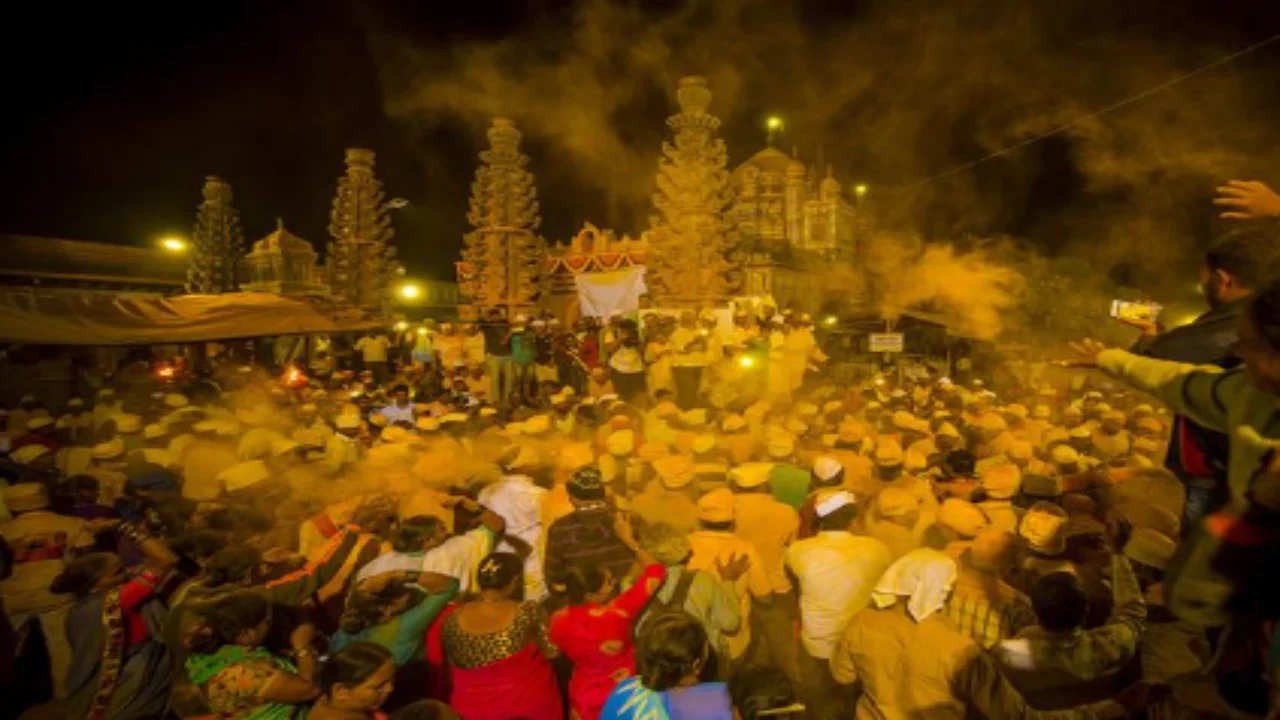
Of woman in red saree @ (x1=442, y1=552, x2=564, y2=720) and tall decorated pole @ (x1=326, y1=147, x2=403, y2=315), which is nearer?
woman in red saree @ (x1=442, y1=552, x2=564, y2=720)

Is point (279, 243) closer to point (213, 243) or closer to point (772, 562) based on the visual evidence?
point (213, 243)

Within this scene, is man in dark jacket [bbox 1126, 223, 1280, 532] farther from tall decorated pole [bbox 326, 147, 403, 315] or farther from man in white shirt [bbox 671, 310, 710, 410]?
tall decorated pole [bbox 326, 147, 403, 315]

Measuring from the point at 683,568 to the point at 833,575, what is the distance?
32.2 inches

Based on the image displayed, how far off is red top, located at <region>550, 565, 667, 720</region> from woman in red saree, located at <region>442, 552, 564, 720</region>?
15 cm

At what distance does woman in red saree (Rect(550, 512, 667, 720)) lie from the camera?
2.92 meters

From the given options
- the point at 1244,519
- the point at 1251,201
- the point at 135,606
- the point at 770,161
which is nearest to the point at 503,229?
the point at 135,606

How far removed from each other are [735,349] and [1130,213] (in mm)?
10667

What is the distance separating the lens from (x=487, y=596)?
116 inches

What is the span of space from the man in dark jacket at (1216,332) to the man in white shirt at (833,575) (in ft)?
4.81

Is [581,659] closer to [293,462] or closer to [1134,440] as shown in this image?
[293,462]

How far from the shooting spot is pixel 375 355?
618 inches

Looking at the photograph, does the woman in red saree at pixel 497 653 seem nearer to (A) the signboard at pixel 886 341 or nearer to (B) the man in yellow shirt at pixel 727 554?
(B) the man in yellow shirt at pixel 727 554

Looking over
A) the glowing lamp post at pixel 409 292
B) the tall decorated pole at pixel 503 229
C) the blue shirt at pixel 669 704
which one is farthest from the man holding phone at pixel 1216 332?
the glowing lamp post at pixel 409 292

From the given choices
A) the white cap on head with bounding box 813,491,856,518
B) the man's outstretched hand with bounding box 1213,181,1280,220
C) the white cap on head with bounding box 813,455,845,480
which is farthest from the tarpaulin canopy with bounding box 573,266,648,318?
the man's outstretched hand with bounding box 1213,181,1280,220
